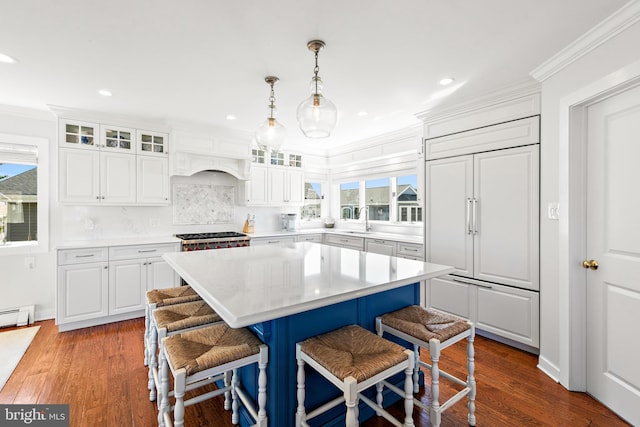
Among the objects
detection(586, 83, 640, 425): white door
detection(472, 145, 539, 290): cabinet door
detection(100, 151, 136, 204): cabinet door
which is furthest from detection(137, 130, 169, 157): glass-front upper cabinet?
detection(586, 83, 640, 425): white door

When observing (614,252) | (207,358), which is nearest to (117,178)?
(207,358)

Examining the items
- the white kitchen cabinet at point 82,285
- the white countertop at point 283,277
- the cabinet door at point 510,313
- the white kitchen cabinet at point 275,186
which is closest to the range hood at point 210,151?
the white kitchen cabinet at point 275,186

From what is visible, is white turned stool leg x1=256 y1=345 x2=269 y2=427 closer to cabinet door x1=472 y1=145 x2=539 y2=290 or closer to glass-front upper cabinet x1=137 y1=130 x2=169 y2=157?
cabinet door x1=472 y1=145 x2=539 y2=290

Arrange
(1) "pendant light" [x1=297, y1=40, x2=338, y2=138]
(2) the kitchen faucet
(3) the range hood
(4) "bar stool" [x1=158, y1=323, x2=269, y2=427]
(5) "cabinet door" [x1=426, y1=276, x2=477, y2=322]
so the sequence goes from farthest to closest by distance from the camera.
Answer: (2) the kitchen faucet
(3) the range hood
(5) "cabinet door" [x1=426, y1=276, x2=477, y2=322]
(1) "pendant light" [x1=297, y1=40, x2=338, y2=138]
(4) "bar stool" [x1=158, y1=323, x2=269, y2=427]

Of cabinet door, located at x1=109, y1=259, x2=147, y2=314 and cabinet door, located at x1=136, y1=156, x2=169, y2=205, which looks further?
cabinet door, located at x1=136, y1=156, x2=169, y2=205

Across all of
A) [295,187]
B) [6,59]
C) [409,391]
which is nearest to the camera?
[409,391]

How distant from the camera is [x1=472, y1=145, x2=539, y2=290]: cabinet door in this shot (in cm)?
264

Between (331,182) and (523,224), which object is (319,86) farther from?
(331,182)

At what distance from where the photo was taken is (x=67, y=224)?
3594 mm

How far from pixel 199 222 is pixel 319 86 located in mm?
3171

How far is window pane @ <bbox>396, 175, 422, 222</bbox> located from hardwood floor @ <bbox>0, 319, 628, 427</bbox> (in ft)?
6.67

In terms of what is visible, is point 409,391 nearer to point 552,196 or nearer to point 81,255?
point 552,196

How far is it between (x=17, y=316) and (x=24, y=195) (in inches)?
53.8

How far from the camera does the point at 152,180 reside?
379cm
